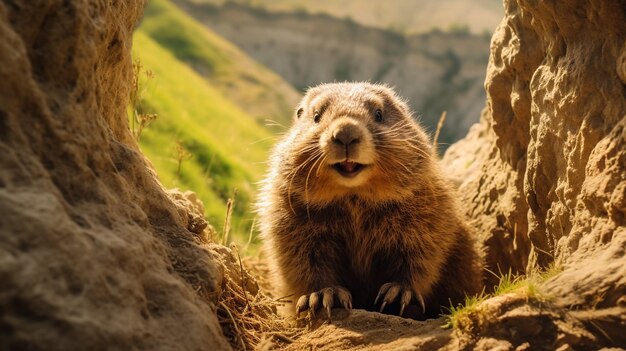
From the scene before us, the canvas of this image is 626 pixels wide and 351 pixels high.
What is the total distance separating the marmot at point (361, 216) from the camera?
15.7ft

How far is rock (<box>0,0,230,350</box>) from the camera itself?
7.98ft

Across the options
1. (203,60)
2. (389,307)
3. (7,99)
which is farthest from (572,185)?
(203,60)

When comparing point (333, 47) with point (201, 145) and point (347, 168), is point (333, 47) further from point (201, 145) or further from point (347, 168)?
point (347, 168)

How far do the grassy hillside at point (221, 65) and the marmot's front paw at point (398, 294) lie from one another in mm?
23365

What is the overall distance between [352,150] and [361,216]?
2.27ft

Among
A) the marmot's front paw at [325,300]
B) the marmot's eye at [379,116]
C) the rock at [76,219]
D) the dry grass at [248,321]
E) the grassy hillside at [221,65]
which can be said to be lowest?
the grassy hillside at [221,65]

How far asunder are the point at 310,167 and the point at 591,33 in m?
2.17

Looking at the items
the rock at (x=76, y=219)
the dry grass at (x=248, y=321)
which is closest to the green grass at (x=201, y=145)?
the dry grass at (x=248, y=321)

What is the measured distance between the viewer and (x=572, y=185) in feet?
14.1

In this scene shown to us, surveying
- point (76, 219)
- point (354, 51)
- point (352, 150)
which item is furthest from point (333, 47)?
point (76, 219)

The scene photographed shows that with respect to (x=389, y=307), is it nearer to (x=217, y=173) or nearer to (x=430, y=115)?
(x=217, y=173)

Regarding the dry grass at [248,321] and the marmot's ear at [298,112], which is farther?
the marmot's ear at [298,112]

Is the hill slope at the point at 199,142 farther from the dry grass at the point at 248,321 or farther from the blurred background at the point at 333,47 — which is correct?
the blurred background at the point at 333,47

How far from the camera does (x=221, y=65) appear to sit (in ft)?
107
